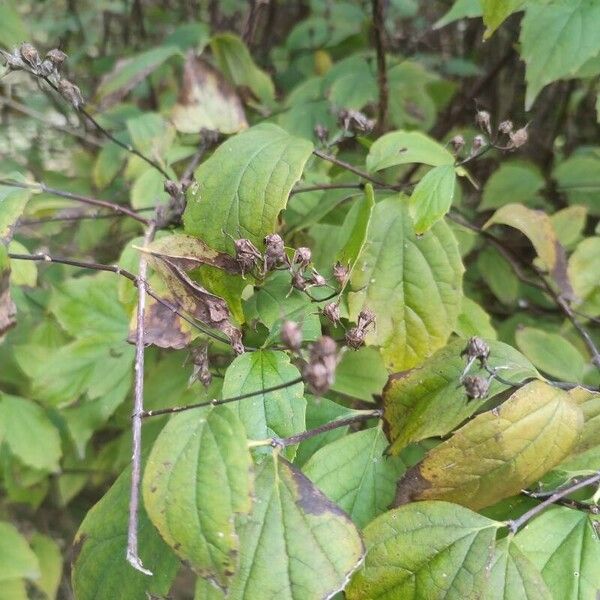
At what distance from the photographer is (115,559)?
86 centimetres

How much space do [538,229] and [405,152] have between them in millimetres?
325

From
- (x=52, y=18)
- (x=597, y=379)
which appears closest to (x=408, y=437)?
(x=597, y=379)

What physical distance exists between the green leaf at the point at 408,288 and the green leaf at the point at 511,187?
2.54 ft

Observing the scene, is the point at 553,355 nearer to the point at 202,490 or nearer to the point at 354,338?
the point at 354,338

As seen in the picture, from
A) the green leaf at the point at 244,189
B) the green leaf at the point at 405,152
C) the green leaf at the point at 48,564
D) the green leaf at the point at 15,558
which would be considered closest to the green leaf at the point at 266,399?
the green leaf at the point at 244,189

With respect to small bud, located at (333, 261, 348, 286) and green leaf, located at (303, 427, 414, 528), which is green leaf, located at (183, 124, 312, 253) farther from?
green leaf, located at (303, 427, 414, 528)

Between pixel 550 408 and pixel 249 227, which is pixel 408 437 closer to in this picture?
pixel 550 408

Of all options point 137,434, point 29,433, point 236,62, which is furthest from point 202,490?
point 236,62

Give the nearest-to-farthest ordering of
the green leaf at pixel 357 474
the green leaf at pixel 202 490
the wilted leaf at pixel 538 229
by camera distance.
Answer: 1. the green leaf at pixel 202 490
2. the green leaf at pixel 357 474
3. the wilted leaf at pixel 538 229

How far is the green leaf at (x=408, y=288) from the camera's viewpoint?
1022 millimetres

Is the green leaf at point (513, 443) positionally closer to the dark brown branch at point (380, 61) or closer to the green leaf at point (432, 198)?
the green leaf at point (432, 198)

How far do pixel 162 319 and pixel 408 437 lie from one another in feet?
1.23

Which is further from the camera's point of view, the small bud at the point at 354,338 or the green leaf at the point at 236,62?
the green leaf at the point at 236,62

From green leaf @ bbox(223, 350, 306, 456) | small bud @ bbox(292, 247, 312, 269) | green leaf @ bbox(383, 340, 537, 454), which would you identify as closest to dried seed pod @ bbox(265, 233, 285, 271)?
small bud @ bbox(292, 247, 312, 269)
